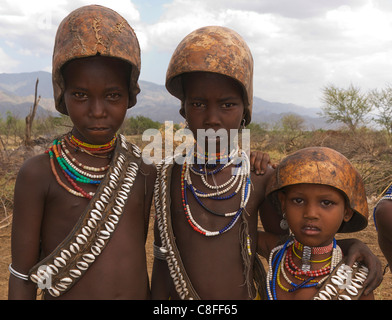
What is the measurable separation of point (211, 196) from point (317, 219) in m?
0.61

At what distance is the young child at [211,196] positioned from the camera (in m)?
2.12

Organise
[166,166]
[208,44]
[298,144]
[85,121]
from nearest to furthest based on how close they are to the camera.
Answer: [85,121], [208,44], [166,166], [298,144]

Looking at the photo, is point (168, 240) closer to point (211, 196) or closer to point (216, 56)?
point (211, 196)

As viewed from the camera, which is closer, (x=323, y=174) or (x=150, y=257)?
(x=323, y=174)

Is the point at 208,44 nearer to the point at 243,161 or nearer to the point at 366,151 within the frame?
the point at 243,161

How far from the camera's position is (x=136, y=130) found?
25172 mm

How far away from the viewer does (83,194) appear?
1.99m

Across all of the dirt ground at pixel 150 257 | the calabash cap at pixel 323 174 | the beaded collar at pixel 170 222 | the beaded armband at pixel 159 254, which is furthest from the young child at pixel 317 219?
the dirt ground at pixel 150 257

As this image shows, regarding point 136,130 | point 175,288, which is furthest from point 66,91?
point 136,130

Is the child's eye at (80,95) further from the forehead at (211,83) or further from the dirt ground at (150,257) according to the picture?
A: the dirt ground at (150,257)

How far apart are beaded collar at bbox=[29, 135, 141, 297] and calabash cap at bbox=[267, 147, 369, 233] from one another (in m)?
0.85

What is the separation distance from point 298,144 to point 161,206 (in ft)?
48.1

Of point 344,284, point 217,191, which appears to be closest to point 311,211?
point 344,284

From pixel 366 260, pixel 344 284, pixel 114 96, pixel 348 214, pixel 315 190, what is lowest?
pixel 344 284
